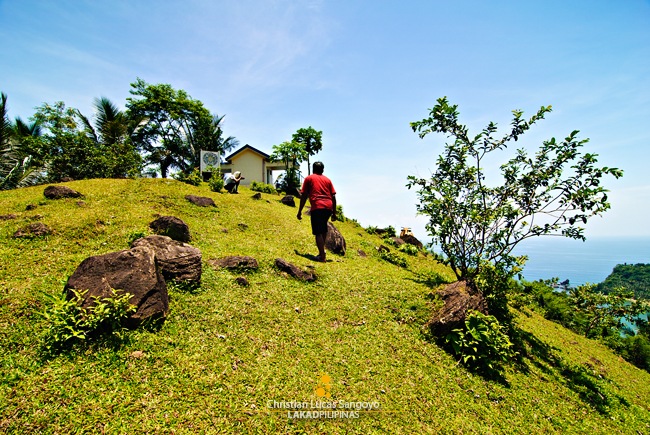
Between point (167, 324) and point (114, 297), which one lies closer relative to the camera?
point (114, 297)

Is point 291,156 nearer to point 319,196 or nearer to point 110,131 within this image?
point 110,131

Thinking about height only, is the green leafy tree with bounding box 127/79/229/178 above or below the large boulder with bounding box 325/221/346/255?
above

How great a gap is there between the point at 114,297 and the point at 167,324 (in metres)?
0.97

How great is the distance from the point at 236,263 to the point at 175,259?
1.74 m

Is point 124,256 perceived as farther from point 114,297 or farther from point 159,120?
point 159,120

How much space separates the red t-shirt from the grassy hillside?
6.61 feet

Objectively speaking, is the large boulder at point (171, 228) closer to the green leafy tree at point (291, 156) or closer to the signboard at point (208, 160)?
the signboard at point (208, 160)

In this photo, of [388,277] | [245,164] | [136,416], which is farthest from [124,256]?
[245,164]

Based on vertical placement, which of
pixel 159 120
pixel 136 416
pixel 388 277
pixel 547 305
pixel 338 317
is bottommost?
pixel 547 305

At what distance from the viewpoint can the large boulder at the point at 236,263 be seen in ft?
24.0

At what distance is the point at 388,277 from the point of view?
29.6 ft

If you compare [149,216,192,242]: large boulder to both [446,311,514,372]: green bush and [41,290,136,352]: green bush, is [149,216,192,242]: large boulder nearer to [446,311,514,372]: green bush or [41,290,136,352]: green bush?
[41,290,136,352]: green bush

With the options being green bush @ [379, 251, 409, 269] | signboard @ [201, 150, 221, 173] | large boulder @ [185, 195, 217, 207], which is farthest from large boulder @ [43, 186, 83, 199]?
green bush @ [379, 251, 409, 269]

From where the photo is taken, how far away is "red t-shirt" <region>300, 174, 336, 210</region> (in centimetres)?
860
